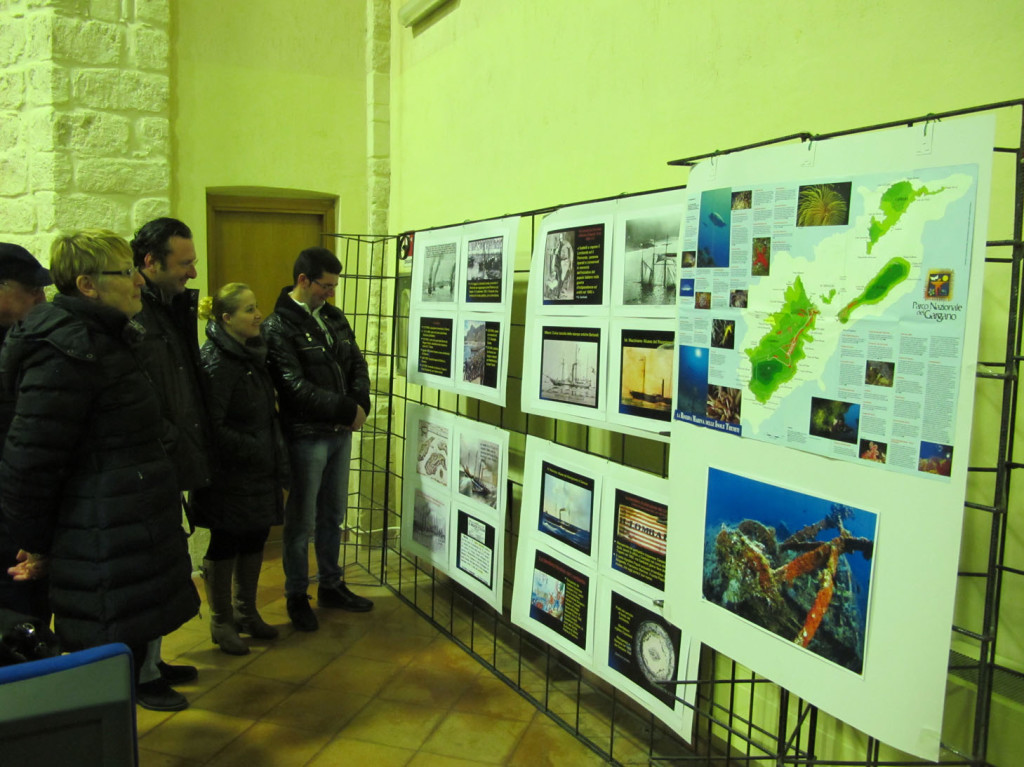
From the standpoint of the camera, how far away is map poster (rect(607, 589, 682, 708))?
91.5 inches

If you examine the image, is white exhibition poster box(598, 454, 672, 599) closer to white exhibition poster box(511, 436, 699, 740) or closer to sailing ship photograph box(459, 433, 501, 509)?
white exhibition poster box(511, 436, 699, 740)

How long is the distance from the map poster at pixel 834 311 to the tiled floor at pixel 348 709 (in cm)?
147

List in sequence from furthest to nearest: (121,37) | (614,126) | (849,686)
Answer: (121,37) < (614,126) < (849,686)

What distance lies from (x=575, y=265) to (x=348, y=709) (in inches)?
70.4

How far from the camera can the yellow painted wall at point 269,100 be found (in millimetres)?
4344

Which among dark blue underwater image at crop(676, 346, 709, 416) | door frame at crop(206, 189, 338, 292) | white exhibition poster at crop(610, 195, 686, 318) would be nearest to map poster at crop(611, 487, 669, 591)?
dark blue underwater image at crop(676, 346, 709, 416)

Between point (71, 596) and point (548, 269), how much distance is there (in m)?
1.73

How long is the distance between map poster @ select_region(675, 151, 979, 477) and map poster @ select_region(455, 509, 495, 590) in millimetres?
1357

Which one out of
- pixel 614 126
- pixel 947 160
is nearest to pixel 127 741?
pixel 947 160

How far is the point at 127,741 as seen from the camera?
1.09m

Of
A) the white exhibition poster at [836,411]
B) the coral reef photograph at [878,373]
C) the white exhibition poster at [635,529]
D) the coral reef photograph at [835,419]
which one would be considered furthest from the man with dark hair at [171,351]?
the coral reef photograph at [878,373]

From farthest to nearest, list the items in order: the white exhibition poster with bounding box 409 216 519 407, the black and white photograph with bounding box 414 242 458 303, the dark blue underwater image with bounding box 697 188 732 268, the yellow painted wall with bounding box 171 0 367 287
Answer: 1. the yellow painted wall with bounding box 171 0 367 287
2. the black and white photograph with bounding box 414 242 458 303
3. the white exhibition poster with bounding box 409 216 519 407
4. the dark blue underwater image with bounding box 697 188 732 268

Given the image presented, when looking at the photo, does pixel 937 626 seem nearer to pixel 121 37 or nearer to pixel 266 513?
pixel 266 513

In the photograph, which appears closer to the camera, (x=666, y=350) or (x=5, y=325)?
(x=666, y=350)
